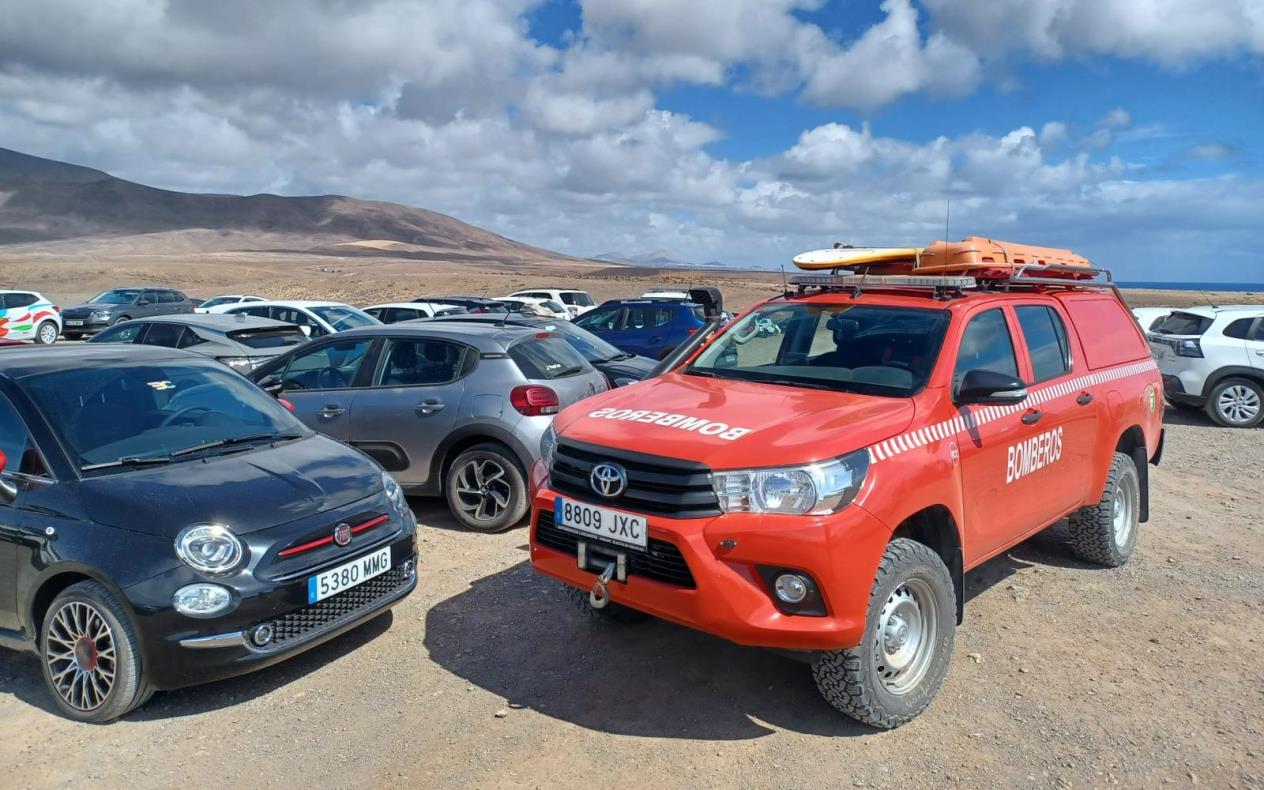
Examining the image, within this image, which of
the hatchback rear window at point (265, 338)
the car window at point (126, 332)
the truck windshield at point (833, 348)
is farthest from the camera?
the car window at point (126, 332)

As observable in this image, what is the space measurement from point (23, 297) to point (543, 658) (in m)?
25.6

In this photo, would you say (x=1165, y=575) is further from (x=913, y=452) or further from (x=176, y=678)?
(x=176, y=678)

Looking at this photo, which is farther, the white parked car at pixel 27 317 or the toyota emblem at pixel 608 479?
the white parked car at pixel 27 317

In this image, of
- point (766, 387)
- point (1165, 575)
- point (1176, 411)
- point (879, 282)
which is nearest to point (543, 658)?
point (766, 387)

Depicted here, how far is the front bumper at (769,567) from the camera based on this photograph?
3488 millimetres

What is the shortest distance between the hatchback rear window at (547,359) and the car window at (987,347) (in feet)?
10.7

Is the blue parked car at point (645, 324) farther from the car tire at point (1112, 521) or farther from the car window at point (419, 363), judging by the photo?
the car tire at point (1112, 521)

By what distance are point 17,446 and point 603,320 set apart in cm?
1329

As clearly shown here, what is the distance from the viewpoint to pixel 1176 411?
13.6m

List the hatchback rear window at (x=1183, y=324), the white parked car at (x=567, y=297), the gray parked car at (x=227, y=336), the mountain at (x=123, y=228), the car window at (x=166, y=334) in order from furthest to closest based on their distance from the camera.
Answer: the mountain at (x=123, y=228) < the white parked car at (x=567, y=297) < the hatchback rear window at (x=1183, y=324) < the car window at (x=166, y=334) < the gray parked car at (x=227, y=336)

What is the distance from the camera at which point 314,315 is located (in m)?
17.7

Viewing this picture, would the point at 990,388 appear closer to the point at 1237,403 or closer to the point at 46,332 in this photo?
the point at 1237,403

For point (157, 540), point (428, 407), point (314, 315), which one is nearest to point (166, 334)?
point (314, 315)

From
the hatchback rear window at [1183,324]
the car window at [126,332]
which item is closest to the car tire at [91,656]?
the car window at [126,332]
